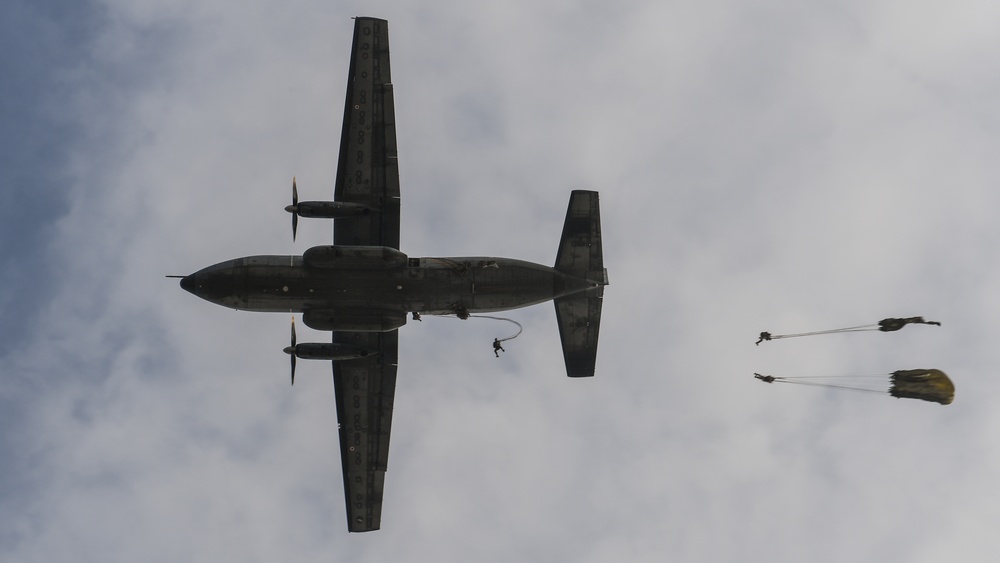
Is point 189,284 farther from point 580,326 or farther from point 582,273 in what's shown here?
point 580,326

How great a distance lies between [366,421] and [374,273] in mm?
7621

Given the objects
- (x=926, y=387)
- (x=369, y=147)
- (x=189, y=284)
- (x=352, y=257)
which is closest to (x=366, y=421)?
(x=352, y=257)

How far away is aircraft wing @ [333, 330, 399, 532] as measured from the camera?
36312 mm

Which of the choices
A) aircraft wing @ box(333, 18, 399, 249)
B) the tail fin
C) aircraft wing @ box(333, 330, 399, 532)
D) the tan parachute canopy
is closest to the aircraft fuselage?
the tail fin

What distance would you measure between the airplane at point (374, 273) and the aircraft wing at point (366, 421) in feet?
0.71

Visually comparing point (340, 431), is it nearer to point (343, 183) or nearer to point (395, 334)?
point (395, 334)

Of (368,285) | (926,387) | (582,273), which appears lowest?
(926,387)

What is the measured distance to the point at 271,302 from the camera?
33500mm

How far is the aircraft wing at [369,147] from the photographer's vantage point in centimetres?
3394

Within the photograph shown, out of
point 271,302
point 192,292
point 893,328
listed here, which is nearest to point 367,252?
point 271,302

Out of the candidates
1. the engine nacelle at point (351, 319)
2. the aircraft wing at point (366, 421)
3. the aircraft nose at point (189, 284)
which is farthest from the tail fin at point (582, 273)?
the aircraft nose at point (189, 284)

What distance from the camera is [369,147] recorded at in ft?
112

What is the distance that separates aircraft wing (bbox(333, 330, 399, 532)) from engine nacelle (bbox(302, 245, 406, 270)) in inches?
162

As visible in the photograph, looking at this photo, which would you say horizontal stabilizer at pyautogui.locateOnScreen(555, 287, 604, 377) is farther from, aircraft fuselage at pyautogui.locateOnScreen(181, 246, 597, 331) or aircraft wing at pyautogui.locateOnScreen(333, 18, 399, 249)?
aircraft wing at pyautogui.locateOnScreen(333, 18, 399, 249)
